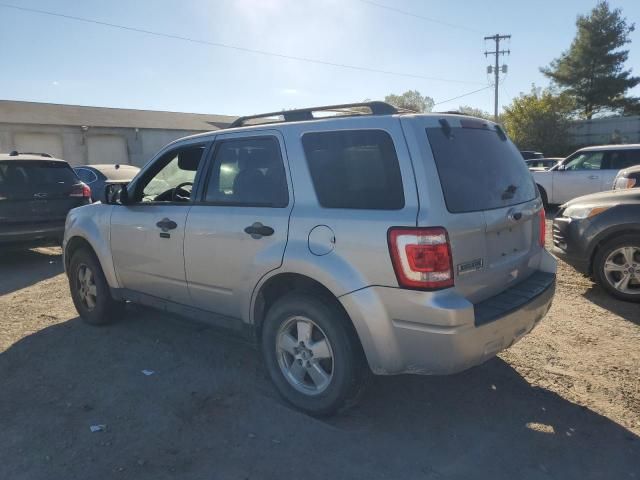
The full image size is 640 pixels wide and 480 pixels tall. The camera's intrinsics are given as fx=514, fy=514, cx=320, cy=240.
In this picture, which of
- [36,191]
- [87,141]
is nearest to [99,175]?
[36,191]

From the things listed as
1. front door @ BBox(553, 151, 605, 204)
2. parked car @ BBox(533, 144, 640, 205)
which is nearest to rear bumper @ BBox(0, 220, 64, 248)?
parked car @ BBox(533, 144, 640, 205)

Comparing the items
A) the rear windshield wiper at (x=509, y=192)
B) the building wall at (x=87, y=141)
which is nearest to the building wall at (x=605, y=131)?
the building wall at (x=87, y=141)

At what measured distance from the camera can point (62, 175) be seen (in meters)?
8.80

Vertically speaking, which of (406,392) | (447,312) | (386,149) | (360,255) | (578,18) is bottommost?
(406,392)

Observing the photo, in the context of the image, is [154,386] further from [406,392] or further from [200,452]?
[406,392]

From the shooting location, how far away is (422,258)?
9.28ft

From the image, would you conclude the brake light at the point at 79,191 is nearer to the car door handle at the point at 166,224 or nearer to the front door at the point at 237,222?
the car door handle at the point at 166,224

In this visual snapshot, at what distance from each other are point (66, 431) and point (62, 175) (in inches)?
259

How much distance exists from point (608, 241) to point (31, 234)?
8161mm

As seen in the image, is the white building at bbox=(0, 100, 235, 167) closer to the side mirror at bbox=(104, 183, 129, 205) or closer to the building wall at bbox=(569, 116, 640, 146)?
the side mirror at bbox=(104, 183, 129, 205)

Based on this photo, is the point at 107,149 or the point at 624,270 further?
the point at 107,149

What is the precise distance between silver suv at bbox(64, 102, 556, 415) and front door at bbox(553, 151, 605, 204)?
9.41m

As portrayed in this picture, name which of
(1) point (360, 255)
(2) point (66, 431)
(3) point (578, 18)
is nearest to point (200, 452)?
(2) point (66, 431)

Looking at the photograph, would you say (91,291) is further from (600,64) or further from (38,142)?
(600,64)
